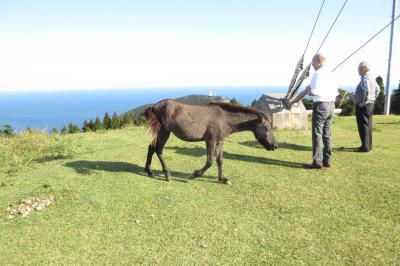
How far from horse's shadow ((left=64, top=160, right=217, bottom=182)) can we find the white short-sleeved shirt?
3.32m

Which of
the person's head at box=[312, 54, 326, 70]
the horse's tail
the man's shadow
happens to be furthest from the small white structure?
the horse's tail

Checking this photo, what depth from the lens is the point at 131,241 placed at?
530 cm

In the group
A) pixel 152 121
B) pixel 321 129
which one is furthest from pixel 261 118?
pixel 152 121

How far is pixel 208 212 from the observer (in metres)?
6.29

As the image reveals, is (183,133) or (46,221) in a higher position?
(183,133)

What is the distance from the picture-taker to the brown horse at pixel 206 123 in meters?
7.74

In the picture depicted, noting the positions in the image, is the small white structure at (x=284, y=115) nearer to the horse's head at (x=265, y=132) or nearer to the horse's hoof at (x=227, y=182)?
the horse's head at (x=265, y=132)

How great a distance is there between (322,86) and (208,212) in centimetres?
453

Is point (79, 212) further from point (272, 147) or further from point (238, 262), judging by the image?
point (272, 147)

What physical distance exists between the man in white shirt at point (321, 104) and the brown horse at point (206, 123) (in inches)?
56.9

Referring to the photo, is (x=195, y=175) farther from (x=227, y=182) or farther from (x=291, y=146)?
(x=291, y=146)

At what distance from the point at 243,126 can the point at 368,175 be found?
3213mm

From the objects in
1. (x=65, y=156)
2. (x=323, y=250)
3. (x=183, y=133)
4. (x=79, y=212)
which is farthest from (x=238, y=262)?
(x=65, y=156)

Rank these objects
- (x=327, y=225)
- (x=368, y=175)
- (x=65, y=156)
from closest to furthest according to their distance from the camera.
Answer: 1. (x=327, y=225)
2. (x=368, y=175)
3. (x=65, y=156)
